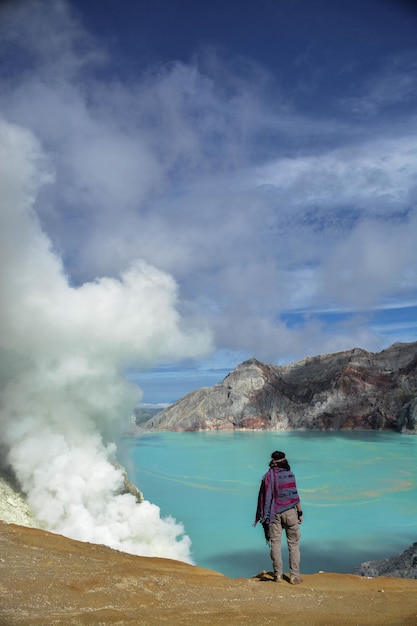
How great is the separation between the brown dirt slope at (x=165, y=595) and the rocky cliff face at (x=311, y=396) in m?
66.3

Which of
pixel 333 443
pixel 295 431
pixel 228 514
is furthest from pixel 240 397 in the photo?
pixel 228 514

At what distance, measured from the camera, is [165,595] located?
6.27 metres

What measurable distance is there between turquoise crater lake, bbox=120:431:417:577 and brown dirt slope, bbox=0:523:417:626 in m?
7.92

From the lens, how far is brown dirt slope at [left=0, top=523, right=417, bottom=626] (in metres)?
5.36

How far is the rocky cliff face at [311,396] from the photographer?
7458 centimetres

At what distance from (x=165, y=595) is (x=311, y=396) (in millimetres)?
77350

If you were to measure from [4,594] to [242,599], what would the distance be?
277 cm

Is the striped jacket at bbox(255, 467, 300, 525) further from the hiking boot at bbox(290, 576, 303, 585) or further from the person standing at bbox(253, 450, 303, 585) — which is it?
the hiking boot at bbox(290, 576, 303, 585)

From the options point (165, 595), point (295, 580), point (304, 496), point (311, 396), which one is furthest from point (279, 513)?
point (311, 396)

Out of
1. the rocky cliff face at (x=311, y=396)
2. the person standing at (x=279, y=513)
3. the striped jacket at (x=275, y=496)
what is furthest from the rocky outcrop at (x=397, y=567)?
the rocky cliff face at (x=311, y=396)

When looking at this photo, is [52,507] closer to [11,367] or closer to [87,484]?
[87,484]

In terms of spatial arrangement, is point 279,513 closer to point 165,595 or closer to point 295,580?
point 295,580

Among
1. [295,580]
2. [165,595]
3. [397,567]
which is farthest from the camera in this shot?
[397,567]

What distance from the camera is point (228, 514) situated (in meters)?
23.1
